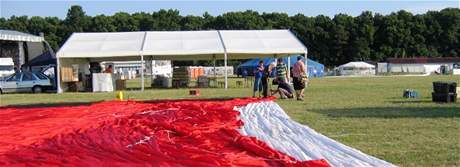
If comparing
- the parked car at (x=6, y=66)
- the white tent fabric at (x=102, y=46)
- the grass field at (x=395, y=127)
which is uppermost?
the white tent fabric at (x=102, y=46)

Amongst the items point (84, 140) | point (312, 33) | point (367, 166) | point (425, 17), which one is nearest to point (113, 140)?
point (84, 140)

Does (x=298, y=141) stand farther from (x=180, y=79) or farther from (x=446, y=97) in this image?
(x=180, y=79)

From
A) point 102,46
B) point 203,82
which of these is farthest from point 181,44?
point 203,82

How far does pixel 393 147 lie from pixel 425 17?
101 meters

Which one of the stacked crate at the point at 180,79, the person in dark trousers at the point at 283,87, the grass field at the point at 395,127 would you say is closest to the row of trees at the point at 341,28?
the stacked crate at the point at 180,79

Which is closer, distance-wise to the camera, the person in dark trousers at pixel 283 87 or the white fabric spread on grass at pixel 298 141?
the white fabric spread on grass at pixel 298 141

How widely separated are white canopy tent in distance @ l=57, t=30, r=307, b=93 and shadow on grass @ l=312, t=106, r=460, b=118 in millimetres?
11875

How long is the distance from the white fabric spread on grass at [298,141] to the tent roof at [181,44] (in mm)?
Answer: 16143

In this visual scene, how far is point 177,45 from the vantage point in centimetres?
2928

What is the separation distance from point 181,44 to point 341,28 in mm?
72874

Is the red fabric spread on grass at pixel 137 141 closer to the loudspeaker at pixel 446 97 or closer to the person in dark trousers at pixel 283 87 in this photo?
the loudspeaker at pixel 446 97

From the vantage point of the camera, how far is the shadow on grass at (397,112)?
513 inches

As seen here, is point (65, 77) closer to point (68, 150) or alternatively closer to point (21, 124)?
point (21, 124)

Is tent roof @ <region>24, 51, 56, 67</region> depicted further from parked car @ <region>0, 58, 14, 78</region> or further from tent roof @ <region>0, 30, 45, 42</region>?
tent roof @ <region>0, 30, 45, 42</region>
